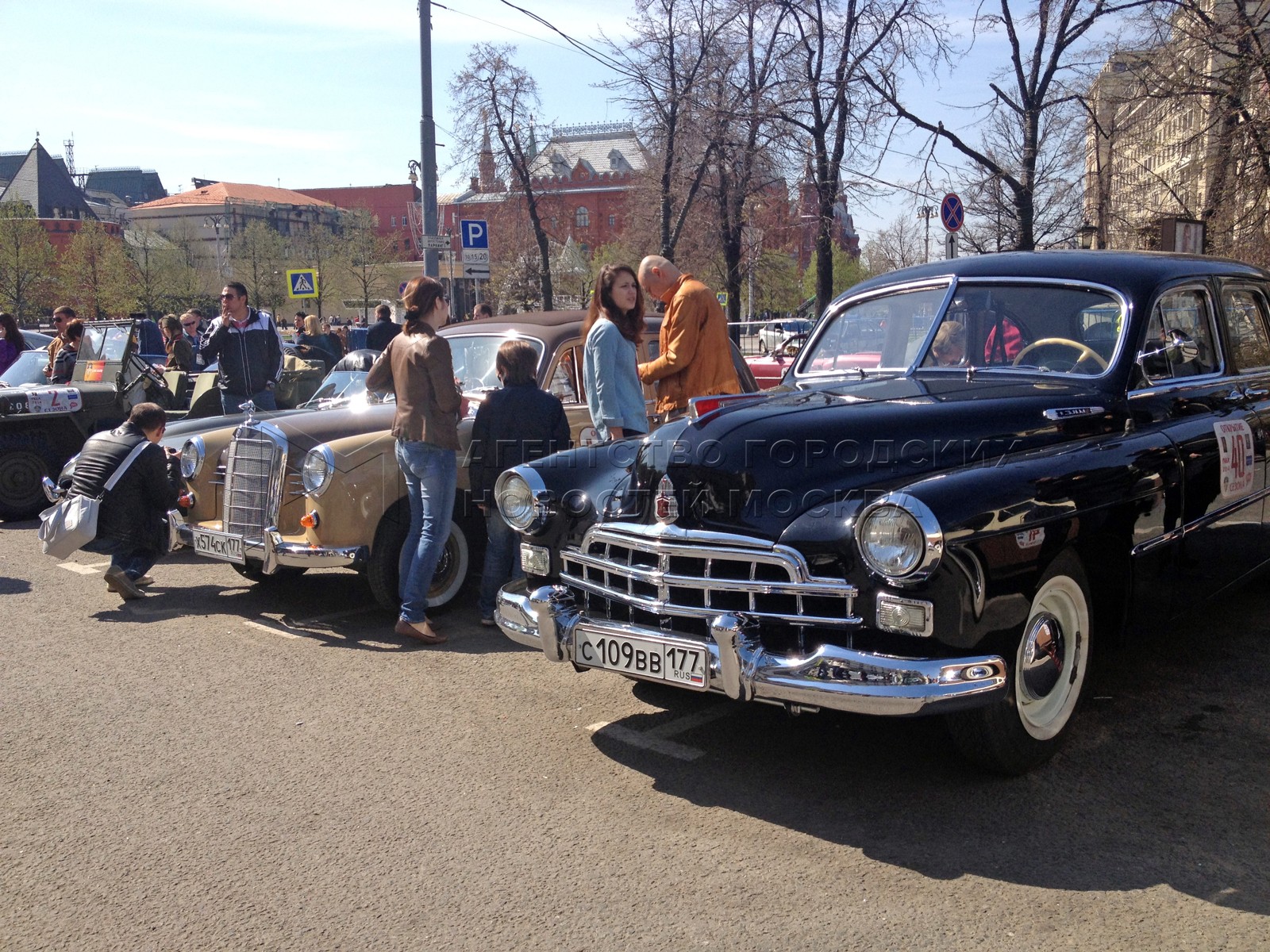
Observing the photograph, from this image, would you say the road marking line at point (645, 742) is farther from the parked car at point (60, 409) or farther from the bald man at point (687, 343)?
the parked car at point (60, 409)

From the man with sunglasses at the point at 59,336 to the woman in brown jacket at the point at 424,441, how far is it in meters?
7.06

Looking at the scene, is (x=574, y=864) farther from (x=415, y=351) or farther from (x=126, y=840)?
(x=415, y=351)

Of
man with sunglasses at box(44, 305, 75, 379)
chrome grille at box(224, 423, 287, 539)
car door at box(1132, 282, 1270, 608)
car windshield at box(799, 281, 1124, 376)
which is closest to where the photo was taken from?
car door at box(1132, 282, 1270, 608)

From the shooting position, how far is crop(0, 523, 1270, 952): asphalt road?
2.87 meters

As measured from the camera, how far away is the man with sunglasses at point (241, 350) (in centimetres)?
905

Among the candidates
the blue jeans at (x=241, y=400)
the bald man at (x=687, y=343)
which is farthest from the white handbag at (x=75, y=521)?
the bald man at (x=687, y=343)

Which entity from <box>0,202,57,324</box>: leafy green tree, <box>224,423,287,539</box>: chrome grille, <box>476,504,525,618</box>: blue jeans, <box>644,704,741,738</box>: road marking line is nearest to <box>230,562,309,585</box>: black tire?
<box>224,423,287,539</box>: chrome grille

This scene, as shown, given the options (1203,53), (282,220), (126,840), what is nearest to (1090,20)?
(1203,53)

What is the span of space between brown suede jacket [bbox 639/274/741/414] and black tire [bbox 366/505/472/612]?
1467 millimetres

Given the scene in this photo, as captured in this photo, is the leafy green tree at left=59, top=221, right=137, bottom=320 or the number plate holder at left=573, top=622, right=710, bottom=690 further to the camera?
the leafy green tree at left=59, top=221, right=137, bottom=320

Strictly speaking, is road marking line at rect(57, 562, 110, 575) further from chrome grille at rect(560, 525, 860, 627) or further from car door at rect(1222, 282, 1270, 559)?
car door at rect(1222, 282, 1270, 559)

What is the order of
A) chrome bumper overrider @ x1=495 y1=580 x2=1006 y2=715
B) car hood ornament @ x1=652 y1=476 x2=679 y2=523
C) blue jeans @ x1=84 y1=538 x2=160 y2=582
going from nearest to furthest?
chrome bumper overrider @ x1=495 y1=580 x2=1006 y2=715, car hood ornament @ x1=652 y1=476 x2=679 y2=523, blue jeans @ x1=84 y1=538 x2=160 y2=582

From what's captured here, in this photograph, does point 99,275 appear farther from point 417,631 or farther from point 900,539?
point 900,539

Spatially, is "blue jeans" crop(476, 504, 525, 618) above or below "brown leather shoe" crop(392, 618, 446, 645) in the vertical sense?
above
